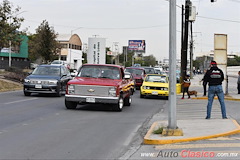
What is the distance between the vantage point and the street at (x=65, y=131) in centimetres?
759

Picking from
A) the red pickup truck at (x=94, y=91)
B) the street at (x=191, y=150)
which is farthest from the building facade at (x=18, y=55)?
the street at (x=191, y=150)

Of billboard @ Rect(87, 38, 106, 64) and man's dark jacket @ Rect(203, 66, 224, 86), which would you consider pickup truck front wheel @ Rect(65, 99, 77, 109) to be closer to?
man's dark jacket @ Rect(203, 66, 224, 86)

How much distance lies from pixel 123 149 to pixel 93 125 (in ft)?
9.96

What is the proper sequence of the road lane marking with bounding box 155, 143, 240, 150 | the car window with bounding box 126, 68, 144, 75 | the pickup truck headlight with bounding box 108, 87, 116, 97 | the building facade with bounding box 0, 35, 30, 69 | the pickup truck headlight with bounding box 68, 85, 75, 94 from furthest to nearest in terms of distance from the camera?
the building facade with bounding box 0, 35, 30, 69
the car window with bounding box 126, 68, 144, 75
the pickup truck headlight with bounding box 68, 85, 75, 94
the pickup truck headlight with bounding box 108, 87, 116, 97
the road lane marking with bounding box 155, 143, 240, 150

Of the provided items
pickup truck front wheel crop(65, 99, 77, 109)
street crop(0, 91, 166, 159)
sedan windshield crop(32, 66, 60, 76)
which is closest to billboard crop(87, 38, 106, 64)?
sedan windshield crop(32, 66, 60, 76)

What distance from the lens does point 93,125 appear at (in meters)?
11.0

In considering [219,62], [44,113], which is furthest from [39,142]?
[219,62]

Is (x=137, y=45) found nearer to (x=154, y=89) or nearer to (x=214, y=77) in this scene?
(x=154, y=89)

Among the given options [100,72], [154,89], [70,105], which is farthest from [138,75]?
[70,105]

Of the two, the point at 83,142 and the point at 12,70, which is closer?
the point at 83,142

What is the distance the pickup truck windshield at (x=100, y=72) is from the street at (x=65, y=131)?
1327 millimetres

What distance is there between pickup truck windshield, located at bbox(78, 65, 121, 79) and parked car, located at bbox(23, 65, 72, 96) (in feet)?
13.4

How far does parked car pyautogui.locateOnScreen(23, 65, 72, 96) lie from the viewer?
18.9 m

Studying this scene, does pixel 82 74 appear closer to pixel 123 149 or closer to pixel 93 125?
pixel 93 125
